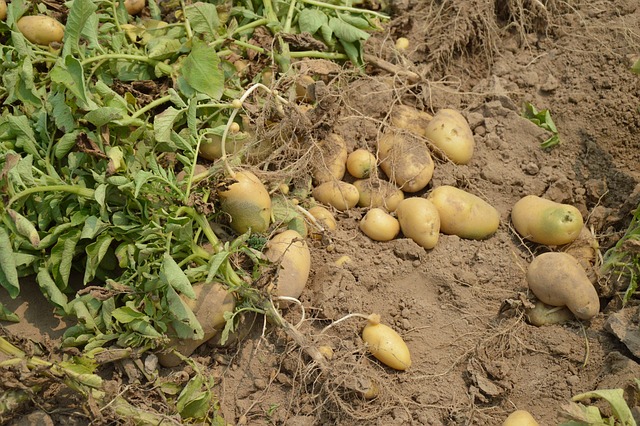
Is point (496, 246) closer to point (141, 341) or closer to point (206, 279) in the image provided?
point (206, 279)

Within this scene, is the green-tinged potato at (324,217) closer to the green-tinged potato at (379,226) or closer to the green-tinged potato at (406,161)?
the green-tinged potato at (379,226)

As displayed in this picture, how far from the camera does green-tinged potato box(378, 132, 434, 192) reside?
283 centimetres

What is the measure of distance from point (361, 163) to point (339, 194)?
18cm

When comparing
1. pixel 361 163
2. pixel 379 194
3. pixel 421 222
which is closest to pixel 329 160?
pixel 361 163

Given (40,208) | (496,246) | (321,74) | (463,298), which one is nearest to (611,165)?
(496,246)

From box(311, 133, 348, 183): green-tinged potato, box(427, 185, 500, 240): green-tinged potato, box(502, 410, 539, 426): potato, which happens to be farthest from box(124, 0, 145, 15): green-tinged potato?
box(502, 410, 539, 426): potato

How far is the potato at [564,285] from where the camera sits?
2412 millimetres

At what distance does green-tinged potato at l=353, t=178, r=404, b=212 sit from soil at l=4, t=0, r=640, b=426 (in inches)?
3.0

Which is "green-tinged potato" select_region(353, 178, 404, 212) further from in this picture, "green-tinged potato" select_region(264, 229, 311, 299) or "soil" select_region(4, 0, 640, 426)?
"green-tinged potato" select_region(264, 229, 311, 299)

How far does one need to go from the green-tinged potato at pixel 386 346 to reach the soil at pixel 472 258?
4 cm

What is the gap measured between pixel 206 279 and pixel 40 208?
0.67 metres

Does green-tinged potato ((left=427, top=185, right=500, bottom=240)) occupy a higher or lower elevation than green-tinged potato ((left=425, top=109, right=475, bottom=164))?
lower

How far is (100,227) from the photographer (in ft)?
7.50

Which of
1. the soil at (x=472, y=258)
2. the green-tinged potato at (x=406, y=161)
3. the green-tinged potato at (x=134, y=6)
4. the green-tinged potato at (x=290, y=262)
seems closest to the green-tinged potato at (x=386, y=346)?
the soil at (x=472, y=258)
